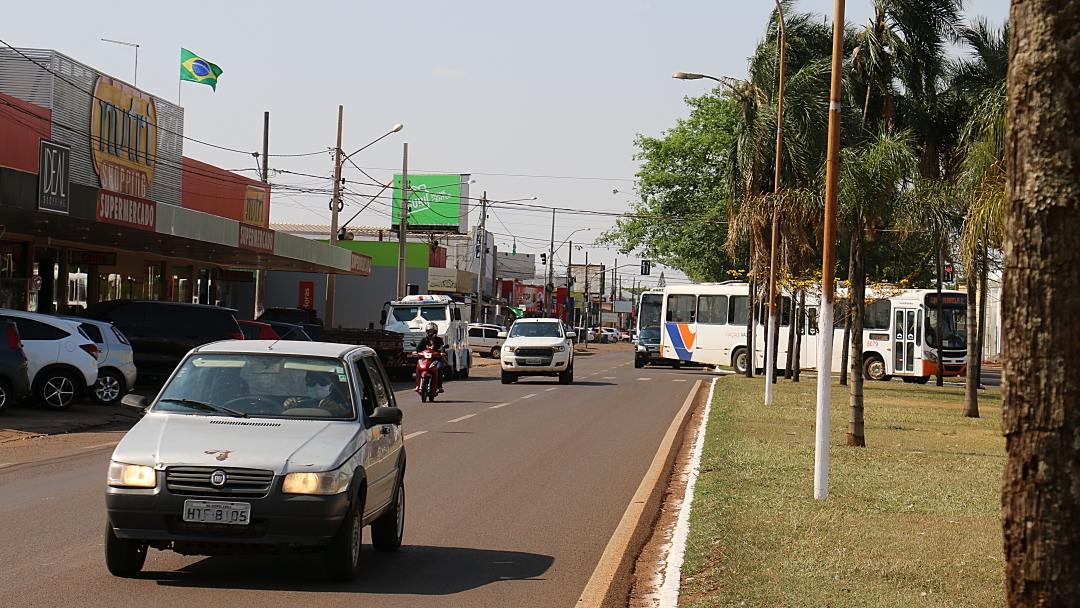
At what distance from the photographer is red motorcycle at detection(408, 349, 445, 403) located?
85.3ft

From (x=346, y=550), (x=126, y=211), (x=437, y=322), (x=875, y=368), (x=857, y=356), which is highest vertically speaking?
(x=126, y=211)

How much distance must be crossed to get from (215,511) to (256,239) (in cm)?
2871

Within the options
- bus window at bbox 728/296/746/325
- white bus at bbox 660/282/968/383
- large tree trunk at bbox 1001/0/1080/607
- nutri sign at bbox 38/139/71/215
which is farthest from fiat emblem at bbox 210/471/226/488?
bus window at bbox 728/296/746/325

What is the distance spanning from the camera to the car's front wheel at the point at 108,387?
2102 centimetres

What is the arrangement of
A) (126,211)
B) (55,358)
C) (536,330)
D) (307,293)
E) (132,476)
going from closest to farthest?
1. (132,476)
2. (55,358)
3. (126,211)
4. (536,330)
5. (307,293)

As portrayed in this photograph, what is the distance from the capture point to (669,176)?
207 ft

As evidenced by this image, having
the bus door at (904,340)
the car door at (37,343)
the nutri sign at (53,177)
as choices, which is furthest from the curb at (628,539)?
the bus door at (904,340)

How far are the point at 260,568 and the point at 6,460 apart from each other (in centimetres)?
762

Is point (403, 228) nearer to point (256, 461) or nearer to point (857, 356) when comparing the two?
point (857, 356)

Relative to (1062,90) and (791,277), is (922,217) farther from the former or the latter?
(1062,90)

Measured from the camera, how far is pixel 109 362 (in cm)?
2109

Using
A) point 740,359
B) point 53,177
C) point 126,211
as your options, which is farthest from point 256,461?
point 740,359

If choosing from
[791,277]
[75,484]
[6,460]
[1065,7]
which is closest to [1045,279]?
[1065,7]

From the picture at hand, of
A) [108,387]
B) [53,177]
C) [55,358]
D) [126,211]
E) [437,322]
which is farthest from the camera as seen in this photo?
[437,322]
